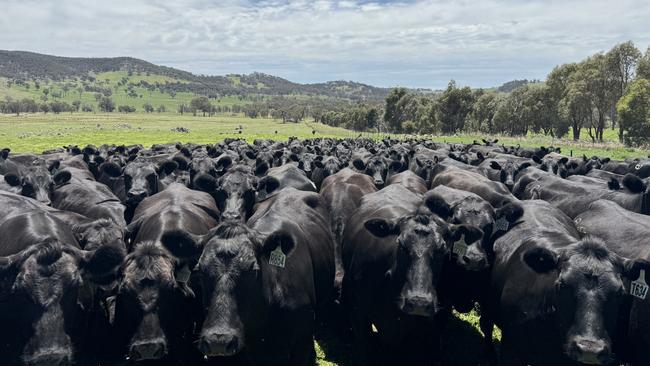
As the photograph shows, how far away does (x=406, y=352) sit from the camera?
646 centimetres

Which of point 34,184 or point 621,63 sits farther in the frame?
point 621,63

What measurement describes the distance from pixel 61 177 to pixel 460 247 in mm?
9544

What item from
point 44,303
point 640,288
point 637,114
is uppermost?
point 637,114

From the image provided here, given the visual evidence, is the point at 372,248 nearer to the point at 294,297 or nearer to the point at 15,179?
the point at 294,297

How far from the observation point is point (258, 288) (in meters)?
4.97

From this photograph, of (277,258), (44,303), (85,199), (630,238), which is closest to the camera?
(44,303)

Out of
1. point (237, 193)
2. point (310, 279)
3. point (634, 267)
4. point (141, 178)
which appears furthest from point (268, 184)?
point (634, 267)

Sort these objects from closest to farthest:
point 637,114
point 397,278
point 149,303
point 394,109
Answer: point 149,303, point 397,278, point 637,114, point 394,109

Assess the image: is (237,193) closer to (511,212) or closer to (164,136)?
(511,212)

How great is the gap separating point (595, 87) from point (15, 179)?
57.9 metres

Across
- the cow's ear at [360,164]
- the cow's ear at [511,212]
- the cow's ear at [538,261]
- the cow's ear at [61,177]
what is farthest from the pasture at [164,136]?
the cow's ear at [538,261]

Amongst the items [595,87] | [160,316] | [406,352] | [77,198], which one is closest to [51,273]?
[160,316]

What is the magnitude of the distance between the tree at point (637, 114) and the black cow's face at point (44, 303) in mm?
45563

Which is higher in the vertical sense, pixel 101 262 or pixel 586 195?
pixel 586 195
